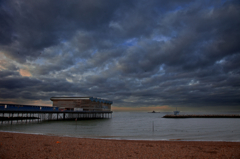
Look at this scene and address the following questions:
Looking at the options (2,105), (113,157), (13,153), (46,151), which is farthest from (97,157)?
(2,105)

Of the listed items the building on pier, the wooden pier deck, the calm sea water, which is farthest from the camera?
the building on pier

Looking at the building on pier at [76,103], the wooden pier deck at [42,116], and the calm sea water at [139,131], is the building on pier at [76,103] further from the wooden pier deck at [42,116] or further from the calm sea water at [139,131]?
the calm sea water at [139,131]

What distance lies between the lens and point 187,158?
10406mm

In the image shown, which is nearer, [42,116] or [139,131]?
[139,131]

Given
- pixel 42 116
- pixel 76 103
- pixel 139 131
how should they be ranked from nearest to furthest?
pixel 139 131, pixel 42 116, pixel 76 103

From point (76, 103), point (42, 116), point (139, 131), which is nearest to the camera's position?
point (139, 131)

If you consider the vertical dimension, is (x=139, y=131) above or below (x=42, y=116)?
above

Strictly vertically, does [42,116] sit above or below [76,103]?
below

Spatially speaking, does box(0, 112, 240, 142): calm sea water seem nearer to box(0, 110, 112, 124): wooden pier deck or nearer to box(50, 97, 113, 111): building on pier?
box(0, 110, 112, 124): wooden pier deck

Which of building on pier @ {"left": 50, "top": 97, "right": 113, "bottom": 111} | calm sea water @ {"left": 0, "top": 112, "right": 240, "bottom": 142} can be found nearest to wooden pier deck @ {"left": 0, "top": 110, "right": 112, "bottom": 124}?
building on pier @ {"left": 50, "top": 97, "right": 113, "bottom": 111}

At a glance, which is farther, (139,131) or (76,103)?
(76,103)

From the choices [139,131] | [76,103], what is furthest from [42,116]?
[139,131]

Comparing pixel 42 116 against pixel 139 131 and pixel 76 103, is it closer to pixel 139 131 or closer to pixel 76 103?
pixel 76 103

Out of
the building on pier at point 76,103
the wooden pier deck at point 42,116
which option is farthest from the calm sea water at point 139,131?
the building on pier at point 76,103
